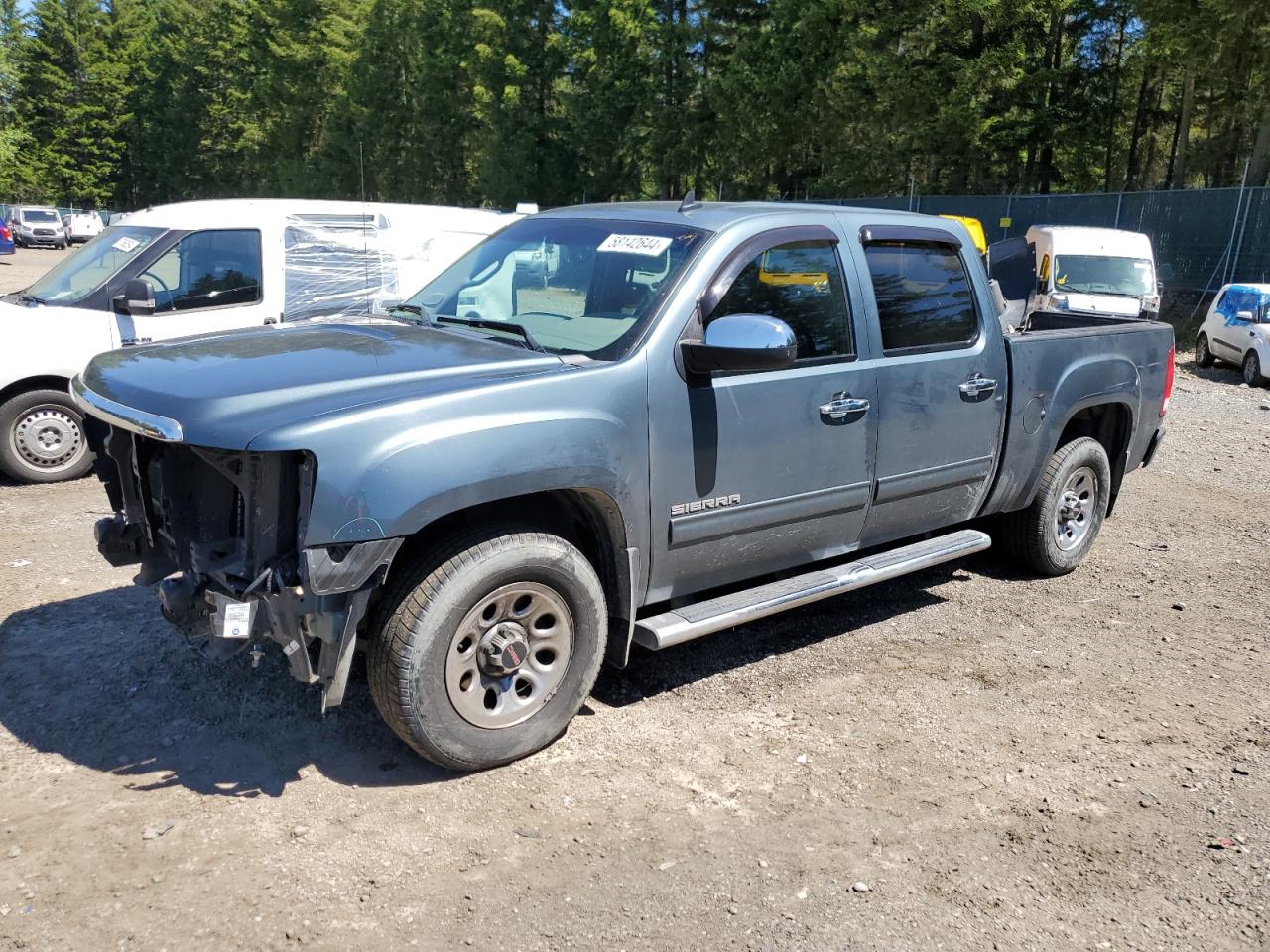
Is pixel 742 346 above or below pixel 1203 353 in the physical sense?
above

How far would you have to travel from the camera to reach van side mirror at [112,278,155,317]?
766 centimetres

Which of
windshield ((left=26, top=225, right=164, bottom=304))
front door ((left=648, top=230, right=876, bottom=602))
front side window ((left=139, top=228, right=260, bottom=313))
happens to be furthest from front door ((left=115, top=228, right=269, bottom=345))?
front door ((left=648, top=230, right=876, bottom=602))

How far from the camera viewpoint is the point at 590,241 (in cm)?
466

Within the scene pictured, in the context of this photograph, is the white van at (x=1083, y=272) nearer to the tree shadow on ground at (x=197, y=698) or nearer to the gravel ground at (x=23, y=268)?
the tree shadow on ground at (x=197, y=698)

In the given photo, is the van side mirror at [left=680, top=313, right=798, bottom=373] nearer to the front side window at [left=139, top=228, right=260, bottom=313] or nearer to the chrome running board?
the chrome running board

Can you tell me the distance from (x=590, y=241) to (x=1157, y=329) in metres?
3.82

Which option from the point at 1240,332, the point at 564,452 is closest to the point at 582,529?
the point at 564,452

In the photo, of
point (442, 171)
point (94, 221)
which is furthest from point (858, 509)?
point (94, 221)

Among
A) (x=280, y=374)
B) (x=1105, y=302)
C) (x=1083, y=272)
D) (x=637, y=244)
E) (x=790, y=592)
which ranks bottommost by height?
(x=1105, y=302)

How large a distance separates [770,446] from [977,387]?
1457 mm

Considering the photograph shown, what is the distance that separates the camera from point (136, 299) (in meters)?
7.68

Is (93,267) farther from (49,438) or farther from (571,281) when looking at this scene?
(571,281)

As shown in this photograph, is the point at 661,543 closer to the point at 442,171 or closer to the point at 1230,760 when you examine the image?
the point at 1230,760

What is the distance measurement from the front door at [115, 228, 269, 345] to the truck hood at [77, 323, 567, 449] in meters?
3.94
